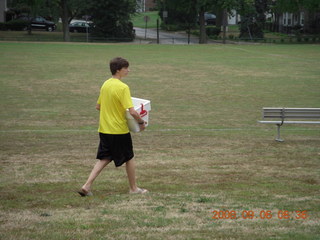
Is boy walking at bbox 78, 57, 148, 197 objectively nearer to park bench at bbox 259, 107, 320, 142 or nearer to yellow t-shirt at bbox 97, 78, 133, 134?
yellow t-shirt at bbox 97, 78, 133, 134

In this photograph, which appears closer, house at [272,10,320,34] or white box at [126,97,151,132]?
white box at [126,97,151,132]

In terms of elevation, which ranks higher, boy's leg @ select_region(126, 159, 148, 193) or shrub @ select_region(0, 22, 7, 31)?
shrub @ select_region(0, 22, 7, 31)

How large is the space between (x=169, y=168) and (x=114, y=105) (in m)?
2.45

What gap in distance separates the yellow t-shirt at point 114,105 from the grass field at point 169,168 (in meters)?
0.88

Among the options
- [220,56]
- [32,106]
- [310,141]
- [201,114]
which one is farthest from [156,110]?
[220,56]

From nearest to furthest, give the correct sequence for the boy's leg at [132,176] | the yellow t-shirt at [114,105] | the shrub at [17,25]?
the yellow t-shirt at [114,105]
the boy's leg at [132,176]
the shrub at [17,25]

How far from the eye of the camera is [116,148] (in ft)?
22.5

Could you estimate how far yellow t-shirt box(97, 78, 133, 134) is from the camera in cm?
666

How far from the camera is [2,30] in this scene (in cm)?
7150

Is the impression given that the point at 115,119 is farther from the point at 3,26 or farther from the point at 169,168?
the point at 3,26

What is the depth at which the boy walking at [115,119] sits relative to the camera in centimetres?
668

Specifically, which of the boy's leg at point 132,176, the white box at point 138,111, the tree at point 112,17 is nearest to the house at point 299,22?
the tree at point 112,17

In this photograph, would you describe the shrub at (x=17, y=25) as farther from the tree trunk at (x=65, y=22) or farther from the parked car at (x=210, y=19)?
the parked car at (x=210, y=19)

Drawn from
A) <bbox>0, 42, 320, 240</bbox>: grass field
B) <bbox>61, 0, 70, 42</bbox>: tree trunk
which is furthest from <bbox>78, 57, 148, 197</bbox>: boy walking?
<bbox>61, 0, 70, 42</bbox>: tree trunk
